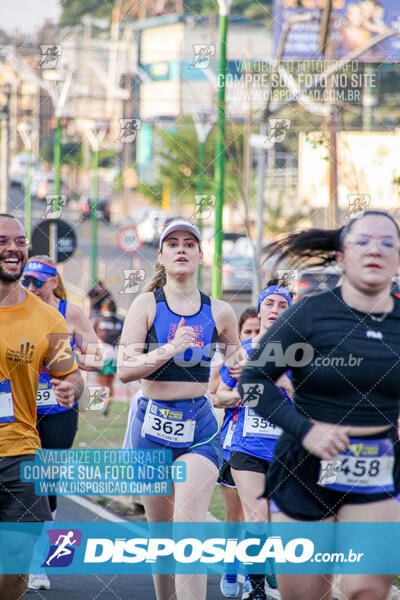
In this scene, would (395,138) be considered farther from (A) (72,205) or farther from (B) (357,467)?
(A) (72,205)

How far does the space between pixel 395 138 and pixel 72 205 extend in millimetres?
48550

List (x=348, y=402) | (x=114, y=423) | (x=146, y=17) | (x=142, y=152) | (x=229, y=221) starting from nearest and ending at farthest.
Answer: (x=348, y=402) < (x=114, y=423) < (x=229, y=221) < (x=142, y=152) < (x=146, y=17)

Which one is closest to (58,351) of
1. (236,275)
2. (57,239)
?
(57,239)

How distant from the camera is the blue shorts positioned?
198 inches

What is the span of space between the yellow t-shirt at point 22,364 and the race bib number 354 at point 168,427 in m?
0.68

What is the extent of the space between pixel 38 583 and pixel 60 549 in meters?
0.41

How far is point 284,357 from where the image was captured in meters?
3.78

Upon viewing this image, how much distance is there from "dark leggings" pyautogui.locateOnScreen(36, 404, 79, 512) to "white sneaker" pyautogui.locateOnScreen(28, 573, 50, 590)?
804 mm

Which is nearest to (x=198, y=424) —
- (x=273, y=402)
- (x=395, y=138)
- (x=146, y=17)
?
(x=273, y=402)

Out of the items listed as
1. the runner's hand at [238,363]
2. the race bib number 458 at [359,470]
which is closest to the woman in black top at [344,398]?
the race bib number 458 at [359,470]

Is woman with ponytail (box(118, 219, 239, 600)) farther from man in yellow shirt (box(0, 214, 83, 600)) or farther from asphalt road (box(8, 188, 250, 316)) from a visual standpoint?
asphalt road (box(8, 188, 250, 316))

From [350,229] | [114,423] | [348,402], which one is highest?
[350,229]

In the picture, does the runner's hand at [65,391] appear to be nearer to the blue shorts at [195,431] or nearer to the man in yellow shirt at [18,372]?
the man in yellow shirt at [18,372]

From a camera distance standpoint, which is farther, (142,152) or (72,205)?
(142,152)
